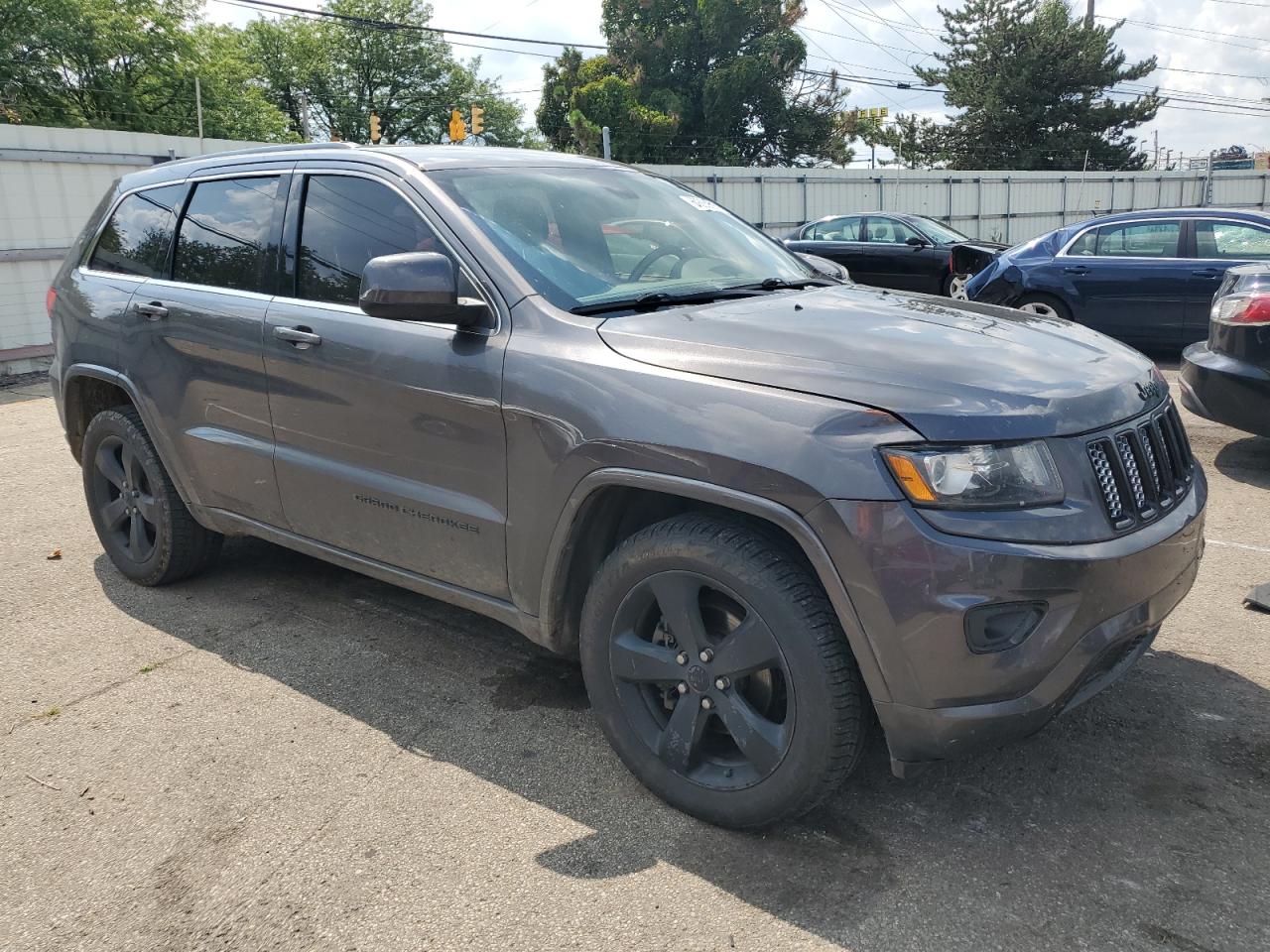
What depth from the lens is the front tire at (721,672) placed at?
252cm

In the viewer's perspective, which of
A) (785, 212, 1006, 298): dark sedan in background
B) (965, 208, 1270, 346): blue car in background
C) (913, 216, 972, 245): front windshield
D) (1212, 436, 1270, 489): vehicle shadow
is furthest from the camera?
(913, 216, 972, 245): front windshield

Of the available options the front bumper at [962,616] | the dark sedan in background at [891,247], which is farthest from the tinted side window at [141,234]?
the dark sedan in background at [891,247]

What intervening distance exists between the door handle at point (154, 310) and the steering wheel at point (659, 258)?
78.0 inches

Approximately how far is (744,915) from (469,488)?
1405 mm

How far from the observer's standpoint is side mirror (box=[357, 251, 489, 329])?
297cm

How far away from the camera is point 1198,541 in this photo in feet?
9.42

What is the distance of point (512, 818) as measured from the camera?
9.55 feet

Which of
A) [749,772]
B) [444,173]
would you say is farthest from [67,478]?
[749,772]

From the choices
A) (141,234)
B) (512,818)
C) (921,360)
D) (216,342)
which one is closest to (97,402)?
(141,234)

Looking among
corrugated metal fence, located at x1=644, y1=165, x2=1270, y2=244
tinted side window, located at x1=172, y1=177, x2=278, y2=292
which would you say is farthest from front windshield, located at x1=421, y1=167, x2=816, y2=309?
corrugated metal fence, located at x1=644, y1=165, x2=1270, y2=244

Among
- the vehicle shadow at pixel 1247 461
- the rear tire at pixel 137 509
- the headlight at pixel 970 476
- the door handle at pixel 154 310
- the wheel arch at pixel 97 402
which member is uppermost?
the door handle at pixel 154 310

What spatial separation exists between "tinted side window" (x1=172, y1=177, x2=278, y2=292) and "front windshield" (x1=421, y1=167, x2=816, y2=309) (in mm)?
861

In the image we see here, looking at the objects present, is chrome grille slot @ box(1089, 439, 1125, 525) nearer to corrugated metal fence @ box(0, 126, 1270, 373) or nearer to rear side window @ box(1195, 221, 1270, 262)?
rear side window @ box(1195, 221, 1270, 262)

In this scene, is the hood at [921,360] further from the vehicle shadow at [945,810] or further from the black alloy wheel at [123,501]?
the black alloy wheel at [123,501]
